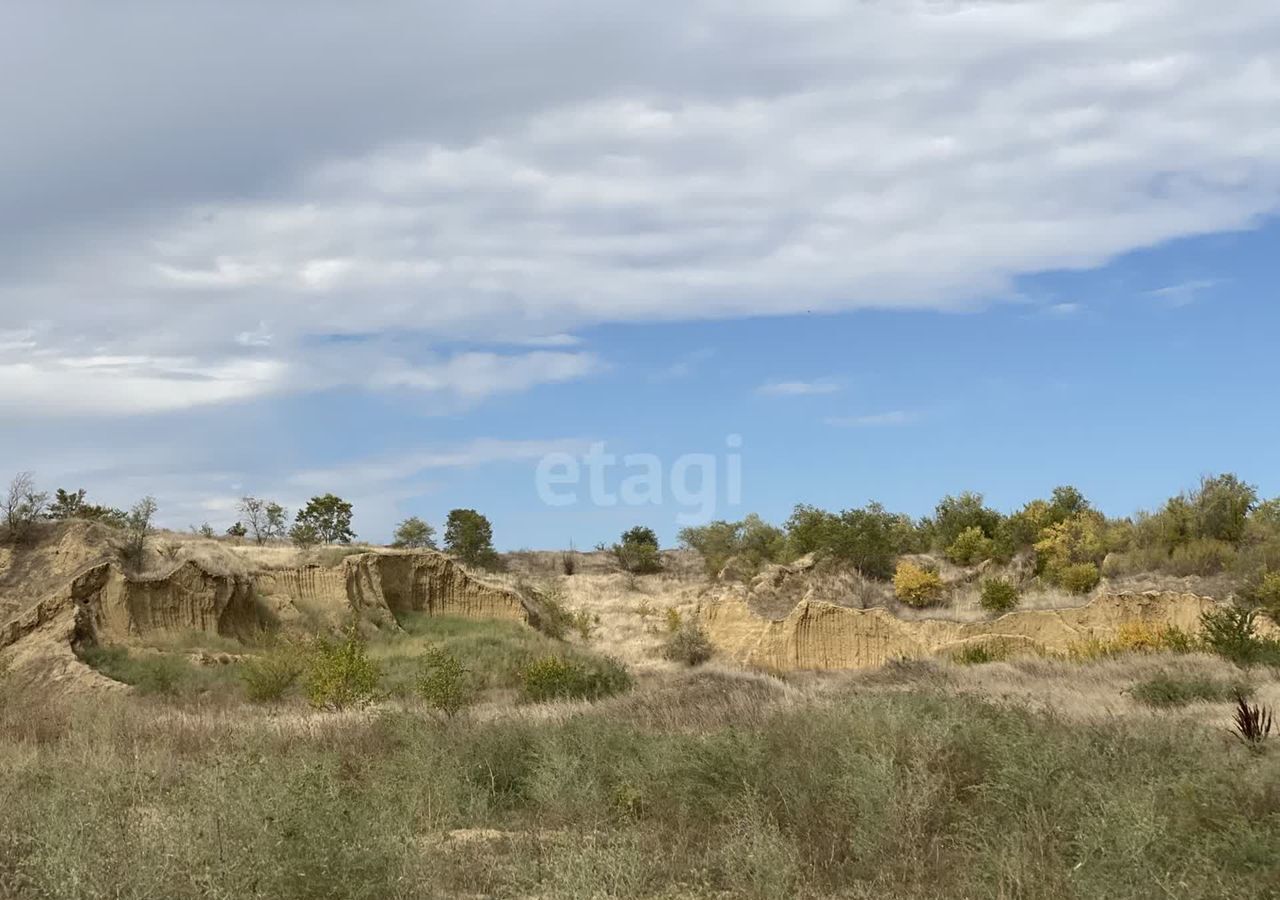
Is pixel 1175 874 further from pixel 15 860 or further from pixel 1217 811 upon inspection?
pixel 15 860

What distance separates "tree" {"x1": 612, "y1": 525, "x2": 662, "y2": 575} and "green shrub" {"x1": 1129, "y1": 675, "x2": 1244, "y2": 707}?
4608cm

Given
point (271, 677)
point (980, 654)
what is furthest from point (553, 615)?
point (271, 677)

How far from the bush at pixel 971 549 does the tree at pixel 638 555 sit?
22171 mm

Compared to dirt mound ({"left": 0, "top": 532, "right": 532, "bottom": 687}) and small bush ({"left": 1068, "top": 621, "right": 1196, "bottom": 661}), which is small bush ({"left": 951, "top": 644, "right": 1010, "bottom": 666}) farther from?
dirt mound ({"left": 0, "top": 532, "right": 532, "bottom": 687})

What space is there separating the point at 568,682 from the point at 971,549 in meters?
28.3

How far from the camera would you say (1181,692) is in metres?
17.9

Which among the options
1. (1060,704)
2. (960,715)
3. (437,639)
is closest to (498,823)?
(960,715)

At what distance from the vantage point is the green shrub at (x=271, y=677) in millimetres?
23297

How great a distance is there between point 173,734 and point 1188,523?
3898cm

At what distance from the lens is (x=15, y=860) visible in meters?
7.08

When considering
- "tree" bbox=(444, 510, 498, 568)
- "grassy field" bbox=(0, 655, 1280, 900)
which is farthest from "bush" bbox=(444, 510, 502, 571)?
"grassy field" bbox=(0, 655, 1280, 900)

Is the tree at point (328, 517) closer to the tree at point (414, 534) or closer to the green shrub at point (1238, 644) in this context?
the tree at point (414, 534)

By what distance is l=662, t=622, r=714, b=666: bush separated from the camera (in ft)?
120

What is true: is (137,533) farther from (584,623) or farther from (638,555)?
(638,555)
